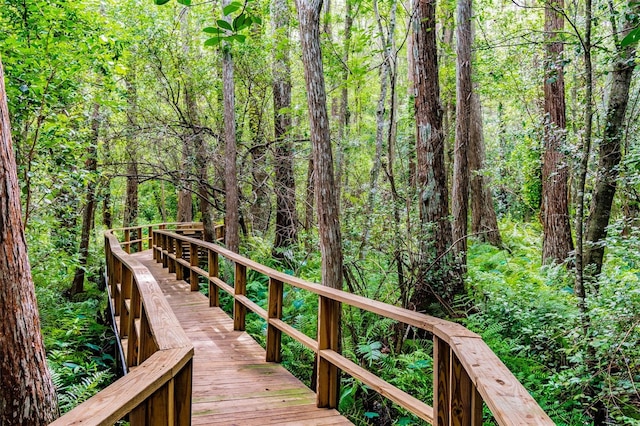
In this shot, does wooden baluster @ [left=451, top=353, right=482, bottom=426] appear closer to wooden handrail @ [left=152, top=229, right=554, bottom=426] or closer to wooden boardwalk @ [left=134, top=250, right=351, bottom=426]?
wooden handrail @ [left=152, top=229, right=554, bottom=426]

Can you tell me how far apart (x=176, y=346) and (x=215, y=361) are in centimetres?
328

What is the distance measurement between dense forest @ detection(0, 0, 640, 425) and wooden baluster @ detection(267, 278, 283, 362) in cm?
82

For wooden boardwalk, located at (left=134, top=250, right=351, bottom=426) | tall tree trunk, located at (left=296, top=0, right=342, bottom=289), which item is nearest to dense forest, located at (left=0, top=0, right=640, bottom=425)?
tall tree trunk, located at (left=296, top=0, right=342, bottom=289)

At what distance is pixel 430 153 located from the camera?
7316 mm

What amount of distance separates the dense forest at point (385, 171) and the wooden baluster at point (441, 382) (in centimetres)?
179

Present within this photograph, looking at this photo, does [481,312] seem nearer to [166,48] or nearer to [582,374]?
[582,374]

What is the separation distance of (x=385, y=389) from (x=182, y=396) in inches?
55.0

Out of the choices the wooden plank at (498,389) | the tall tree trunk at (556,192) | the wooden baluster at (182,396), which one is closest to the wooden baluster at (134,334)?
the wooden baluster at (182,396)

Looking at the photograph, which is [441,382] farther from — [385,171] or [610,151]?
[610,151]

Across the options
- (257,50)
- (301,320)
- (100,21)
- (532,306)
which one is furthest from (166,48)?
(532,306)

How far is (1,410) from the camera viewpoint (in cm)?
432

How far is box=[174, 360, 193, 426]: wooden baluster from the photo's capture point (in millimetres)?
2219

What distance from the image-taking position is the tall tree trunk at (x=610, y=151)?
6074 millimetres

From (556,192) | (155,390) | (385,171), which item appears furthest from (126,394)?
(556,192)
